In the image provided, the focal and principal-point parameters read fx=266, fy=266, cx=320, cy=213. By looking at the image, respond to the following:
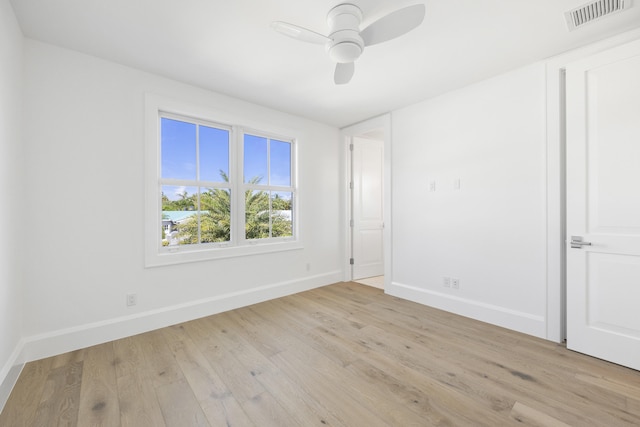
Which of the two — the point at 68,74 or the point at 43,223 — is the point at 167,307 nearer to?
the point at 43,223

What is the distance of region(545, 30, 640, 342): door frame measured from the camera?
2332 millimetres

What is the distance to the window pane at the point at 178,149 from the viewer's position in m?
2.85

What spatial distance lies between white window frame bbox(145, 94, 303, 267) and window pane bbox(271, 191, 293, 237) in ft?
0.20

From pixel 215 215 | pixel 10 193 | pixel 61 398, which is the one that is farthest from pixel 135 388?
pixel 215 215

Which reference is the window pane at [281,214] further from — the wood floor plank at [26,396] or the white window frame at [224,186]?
the wood floor plank at [26,396]

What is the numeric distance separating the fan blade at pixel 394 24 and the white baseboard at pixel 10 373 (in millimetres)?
3177

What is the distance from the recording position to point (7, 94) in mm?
1726

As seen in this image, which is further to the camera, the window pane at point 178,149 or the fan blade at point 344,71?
the window pane at point 178,149

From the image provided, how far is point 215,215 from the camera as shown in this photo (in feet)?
10.5

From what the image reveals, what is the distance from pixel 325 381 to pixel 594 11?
314 centimetres

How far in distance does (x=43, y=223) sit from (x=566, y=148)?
4.39 meters

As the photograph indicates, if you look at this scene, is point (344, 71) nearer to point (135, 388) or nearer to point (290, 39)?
point (290, 39)

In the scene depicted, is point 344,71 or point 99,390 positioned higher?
point 344,71

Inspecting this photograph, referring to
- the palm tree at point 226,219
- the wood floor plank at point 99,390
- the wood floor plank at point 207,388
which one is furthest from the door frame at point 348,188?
the wood floor plank at point 99,390
